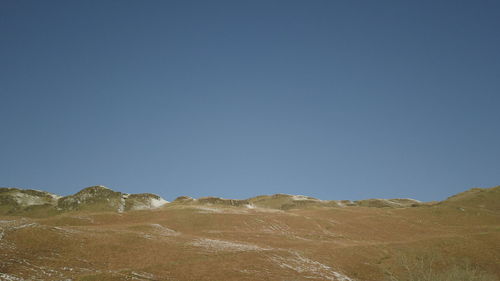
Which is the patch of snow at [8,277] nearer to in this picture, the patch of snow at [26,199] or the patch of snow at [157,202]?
the patch of snow at [157,202]

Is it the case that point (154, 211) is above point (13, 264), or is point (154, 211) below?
above

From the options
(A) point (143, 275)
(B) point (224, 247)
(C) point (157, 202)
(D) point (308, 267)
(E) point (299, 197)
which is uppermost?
(E) point (299, 197)

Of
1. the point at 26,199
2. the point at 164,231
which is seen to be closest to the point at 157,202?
the point at 26,199

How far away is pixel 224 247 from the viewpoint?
1654 inches

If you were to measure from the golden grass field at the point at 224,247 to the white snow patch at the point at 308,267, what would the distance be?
5.4 inches

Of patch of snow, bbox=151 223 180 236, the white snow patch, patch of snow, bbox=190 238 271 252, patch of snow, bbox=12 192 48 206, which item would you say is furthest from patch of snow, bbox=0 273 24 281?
patch of snow, bbox=12 192 48 206

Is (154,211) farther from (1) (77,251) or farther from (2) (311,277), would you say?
(2) (311,277)

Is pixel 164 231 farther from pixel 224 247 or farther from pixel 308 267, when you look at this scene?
pixel 308 267

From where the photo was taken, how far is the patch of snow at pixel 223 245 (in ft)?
134

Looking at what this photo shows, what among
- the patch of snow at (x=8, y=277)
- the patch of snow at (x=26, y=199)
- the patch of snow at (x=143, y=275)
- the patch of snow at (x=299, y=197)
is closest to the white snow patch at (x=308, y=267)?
the patch of snow at (x=143, y=275)

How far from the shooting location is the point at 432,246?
46.6 meters

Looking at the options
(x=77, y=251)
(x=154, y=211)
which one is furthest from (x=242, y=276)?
(x=154, y=211)

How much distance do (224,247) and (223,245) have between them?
54.1 inches

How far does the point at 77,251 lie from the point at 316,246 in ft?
97.7
